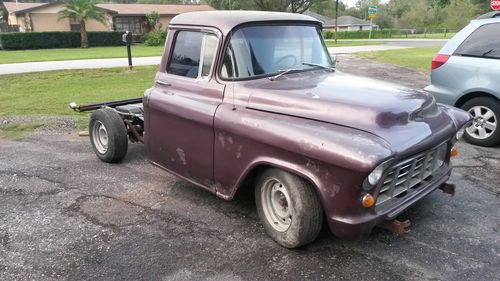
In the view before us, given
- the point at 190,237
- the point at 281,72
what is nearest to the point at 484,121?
the point at 281,72

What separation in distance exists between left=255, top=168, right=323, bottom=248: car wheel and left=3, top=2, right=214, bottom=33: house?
42.5m

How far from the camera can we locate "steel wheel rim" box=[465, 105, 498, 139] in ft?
19.9

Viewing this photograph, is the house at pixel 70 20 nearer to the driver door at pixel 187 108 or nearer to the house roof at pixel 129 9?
the house roof at pixel 129 9

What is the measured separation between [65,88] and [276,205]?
1027cm

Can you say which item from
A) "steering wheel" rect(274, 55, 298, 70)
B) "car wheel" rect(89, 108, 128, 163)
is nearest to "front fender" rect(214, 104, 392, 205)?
"steering wheel" rect(274, 55, 298, 70)

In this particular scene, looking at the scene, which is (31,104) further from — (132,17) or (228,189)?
(132,17)

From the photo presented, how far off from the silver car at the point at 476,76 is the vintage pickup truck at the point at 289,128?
240 centimetres

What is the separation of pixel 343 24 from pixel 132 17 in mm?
57313

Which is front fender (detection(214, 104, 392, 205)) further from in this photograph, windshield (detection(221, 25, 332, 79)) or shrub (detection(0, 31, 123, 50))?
shrub (detection(0, 31, 123, 50))

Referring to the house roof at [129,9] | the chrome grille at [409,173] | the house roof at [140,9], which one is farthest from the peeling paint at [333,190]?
the house roof at [140,9]

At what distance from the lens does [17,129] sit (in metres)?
7.58

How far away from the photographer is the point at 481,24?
624 cm

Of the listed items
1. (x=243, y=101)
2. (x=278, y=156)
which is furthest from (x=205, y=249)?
(x=243, y=101)

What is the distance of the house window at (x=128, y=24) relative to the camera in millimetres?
47281
